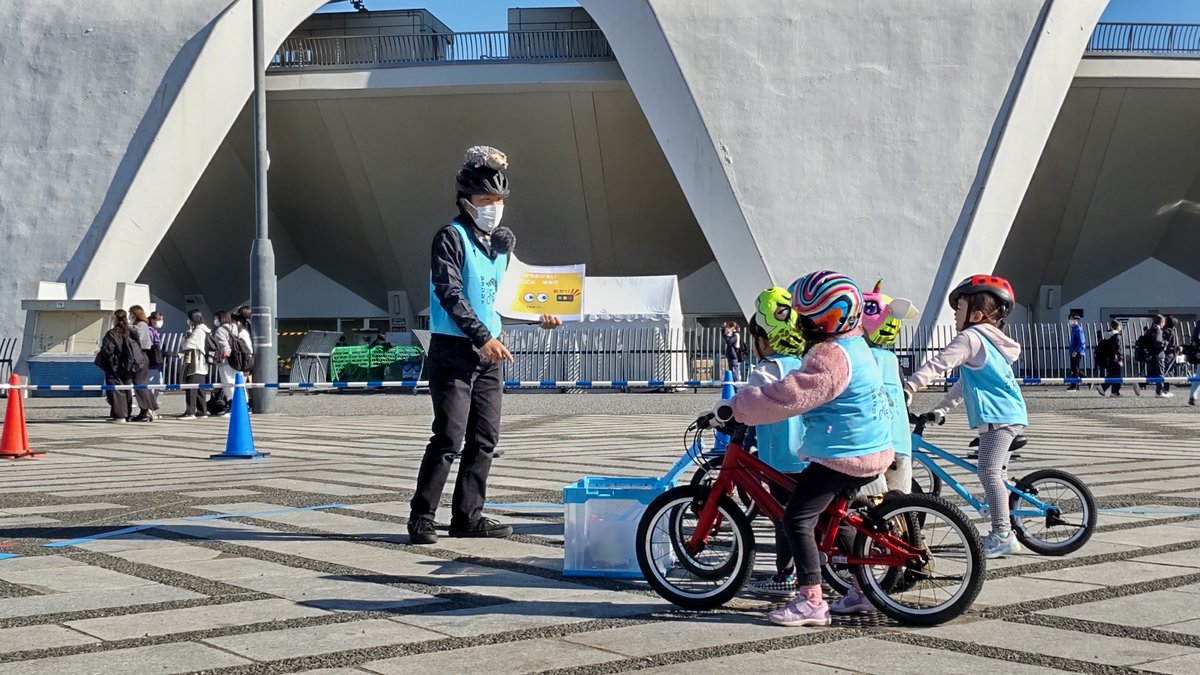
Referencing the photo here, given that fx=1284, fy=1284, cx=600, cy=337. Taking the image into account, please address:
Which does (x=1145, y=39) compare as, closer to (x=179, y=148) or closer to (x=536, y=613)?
(x=179, y=148)

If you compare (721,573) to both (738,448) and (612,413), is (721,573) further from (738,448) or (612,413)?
(612,413)

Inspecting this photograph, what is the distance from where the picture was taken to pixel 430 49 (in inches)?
1204

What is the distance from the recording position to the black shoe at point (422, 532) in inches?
264

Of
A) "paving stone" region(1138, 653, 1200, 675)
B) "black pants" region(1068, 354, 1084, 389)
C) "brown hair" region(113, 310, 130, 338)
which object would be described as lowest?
"paving stone" region(1138, 653, 1200, 675)

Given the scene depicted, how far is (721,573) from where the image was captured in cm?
521

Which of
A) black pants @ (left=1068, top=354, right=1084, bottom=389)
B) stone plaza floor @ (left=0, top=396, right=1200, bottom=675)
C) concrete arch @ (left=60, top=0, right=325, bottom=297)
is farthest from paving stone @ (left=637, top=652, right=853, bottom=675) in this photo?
concrete arch @ (left=60, top=0, right=325, bottom=297)

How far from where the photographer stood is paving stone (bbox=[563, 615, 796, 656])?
446cm

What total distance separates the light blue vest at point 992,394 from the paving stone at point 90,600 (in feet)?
12.7

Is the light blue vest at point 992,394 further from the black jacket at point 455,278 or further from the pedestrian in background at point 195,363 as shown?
the pedestrian in background at point 195,363

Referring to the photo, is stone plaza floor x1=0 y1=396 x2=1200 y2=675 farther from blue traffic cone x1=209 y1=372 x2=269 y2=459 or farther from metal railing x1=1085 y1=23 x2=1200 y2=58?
metal railing x1=1085 y1=23 x2=1200 y2=58

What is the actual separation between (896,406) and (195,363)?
15.1 meters

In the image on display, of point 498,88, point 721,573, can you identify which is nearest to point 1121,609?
point 721,573

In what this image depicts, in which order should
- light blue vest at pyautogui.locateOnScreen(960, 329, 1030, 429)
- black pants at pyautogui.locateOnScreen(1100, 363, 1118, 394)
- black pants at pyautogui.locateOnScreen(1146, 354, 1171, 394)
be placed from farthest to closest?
black pants at pyautogui.locateOnScreen(1146, 354, 1171, 394)
black pants at pyautogui.locateOnScreen(1100, 363, 1118, 394)
light blue vest at pyautogui.locateOnScreen(960, 329, 1030, 429)

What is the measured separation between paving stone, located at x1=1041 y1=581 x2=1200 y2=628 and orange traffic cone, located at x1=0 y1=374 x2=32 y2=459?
10.3m
